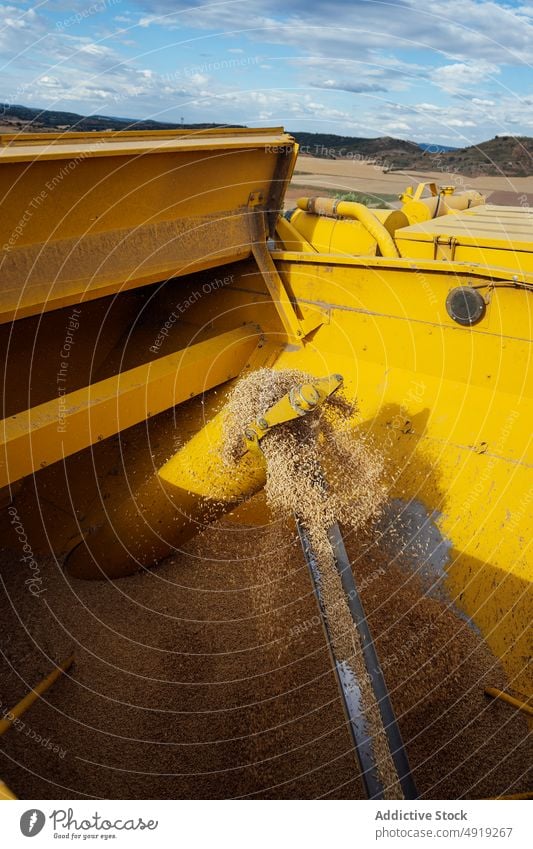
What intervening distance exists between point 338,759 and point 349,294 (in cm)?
195

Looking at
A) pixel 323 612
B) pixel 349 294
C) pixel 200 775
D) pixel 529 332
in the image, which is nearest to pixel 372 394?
pixel 349 294

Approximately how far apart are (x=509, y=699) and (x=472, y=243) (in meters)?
2.03

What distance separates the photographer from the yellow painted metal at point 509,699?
1945 millimetres

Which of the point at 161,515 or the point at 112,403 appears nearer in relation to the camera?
the point at 112,403

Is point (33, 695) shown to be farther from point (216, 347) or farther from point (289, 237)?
point (289, 237)

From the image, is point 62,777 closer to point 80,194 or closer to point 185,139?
point 80,194

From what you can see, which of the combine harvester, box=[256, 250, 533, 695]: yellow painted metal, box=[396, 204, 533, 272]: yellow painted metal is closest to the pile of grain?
the combine harvester

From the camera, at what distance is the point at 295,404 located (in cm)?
180

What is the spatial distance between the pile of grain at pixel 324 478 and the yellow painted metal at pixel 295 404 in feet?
0.21

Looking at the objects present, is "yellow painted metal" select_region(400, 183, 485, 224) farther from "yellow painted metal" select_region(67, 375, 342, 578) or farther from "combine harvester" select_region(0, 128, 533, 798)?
"yellow painted metal" select_region(67, 375, 342, 578)

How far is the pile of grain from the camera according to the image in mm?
1686

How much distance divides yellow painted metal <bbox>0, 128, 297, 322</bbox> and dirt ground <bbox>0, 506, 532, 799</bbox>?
1266mm

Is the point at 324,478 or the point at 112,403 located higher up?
the point at 112,403

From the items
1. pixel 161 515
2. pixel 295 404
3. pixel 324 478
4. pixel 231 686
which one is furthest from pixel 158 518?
pixel 295 404
